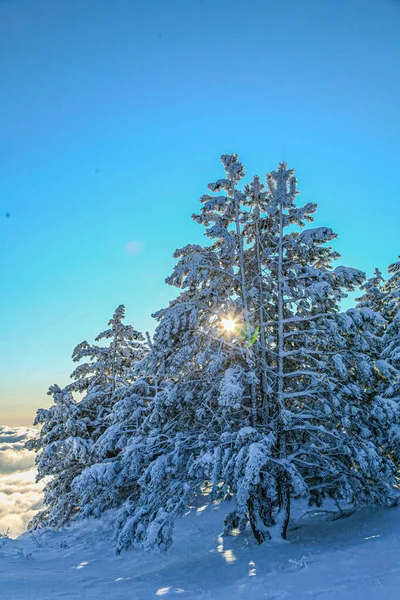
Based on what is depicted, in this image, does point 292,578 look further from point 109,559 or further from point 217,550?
point 109,559

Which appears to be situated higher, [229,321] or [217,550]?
[229,321]

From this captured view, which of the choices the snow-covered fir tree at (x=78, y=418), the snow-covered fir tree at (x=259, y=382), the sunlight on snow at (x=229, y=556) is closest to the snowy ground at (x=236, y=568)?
the sunlight on snow at (x=229, y=556)

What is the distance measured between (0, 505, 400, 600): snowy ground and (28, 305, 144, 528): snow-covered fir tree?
4794 millimetres

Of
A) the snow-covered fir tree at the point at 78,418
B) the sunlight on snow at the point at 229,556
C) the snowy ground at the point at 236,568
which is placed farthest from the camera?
the snow-covered fir tree at the point at 78,418

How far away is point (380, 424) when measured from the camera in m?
10.8

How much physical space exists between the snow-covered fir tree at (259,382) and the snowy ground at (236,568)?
77 centimetres

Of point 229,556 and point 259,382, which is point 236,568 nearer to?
point 229,556

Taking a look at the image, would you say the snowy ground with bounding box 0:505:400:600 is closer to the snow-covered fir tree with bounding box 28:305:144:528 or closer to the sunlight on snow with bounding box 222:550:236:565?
the sunlight on snow with bounding box 222:550:236:565

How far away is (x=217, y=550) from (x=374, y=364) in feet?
23.0

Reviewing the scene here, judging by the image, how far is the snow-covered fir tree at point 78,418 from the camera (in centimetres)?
A: 1708

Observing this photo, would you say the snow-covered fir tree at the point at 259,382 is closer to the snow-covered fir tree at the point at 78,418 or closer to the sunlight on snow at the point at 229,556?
the sunlight on snow at the point at 229,556

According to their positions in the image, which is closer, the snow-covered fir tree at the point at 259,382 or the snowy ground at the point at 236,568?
the snowy ground at the point at 236,568

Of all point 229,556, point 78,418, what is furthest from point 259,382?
point 78,418

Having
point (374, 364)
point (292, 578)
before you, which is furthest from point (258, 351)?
point (292, 578)
